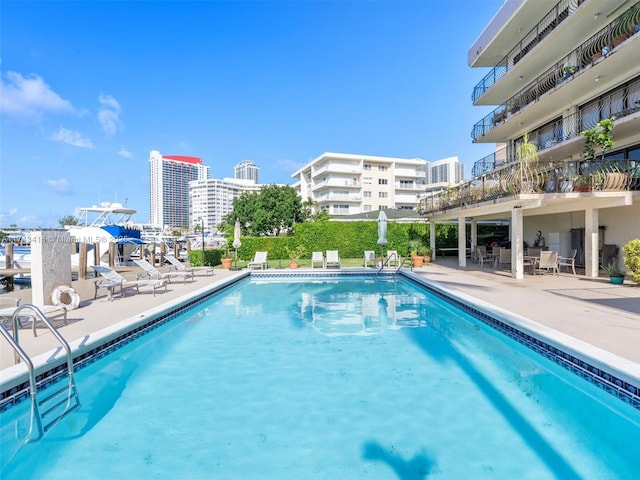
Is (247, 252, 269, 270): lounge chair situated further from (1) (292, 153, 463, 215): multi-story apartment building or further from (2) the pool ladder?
(1) (292, 153, 463, 215): multi-story apartment building

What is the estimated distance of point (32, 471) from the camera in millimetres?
3592

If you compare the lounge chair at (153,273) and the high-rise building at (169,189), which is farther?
the high-rise building at (169,189)

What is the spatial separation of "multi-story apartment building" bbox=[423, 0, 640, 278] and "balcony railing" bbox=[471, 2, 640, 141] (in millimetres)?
46

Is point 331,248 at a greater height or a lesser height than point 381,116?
lesser

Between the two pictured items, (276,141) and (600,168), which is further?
(276,141)

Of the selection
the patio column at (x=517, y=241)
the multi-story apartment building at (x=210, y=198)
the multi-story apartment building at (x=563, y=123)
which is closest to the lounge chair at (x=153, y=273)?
the patio column at (x=517, y=241)

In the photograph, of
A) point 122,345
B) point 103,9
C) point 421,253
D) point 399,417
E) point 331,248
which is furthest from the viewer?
point 331,248

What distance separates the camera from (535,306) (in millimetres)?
8250

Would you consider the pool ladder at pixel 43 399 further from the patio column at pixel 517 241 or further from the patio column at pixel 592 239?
the patio column at pixel 592 239

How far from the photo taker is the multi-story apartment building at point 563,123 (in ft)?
41.0

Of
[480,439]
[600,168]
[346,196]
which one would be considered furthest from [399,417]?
[346,196]

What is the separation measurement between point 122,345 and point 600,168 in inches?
594

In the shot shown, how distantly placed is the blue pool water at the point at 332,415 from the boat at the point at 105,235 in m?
12.1

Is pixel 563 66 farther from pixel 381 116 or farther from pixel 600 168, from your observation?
pixel 381 116
